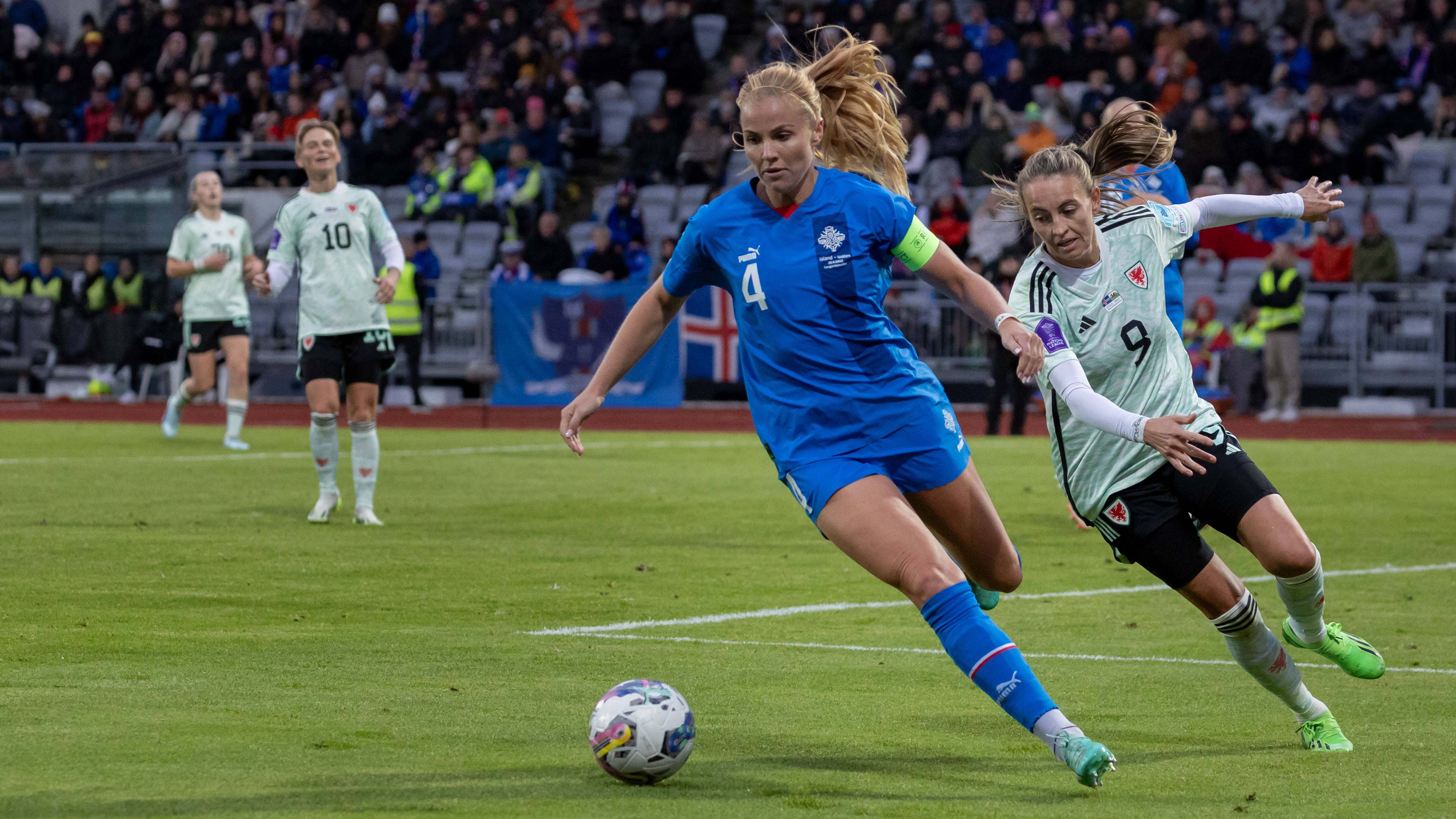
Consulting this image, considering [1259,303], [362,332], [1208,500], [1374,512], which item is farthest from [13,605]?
[1259,303]

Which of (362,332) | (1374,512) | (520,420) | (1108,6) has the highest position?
(1108,6)

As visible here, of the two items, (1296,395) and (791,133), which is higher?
(791,133)

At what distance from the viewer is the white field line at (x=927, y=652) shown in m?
7.16

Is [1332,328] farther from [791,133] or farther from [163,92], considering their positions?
[163,92]

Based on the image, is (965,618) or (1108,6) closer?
(965,618)

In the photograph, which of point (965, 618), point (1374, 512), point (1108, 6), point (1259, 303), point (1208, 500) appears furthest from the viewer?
point (1108, 6)

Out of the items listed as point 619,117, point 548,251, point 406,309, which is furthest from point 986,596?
point 619,117

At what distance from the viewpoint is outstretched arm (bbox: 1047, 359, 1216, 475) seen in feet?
16.4

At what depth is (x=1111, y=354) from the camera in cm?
577

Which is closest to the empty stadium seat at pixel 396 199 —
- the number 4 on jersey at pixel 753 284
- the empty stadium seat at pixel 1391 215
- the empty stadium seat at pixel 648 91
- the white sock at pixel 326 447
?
the empty stadium seat at pixel 648 91

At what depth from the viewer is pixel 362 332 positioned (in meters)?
11.5

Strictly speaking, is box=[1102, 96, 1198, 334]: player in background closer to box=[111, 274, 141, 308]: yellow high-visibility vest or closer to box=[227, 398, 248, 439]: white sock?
box=[227, 398, 248, 439]: white sock

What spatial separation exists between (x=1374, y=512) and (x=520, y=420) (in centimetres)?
1248

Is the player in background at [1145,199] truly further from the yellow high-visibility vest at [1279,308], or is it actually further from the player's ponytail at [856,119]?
the yellow high-visibility vest at [1279,308]
